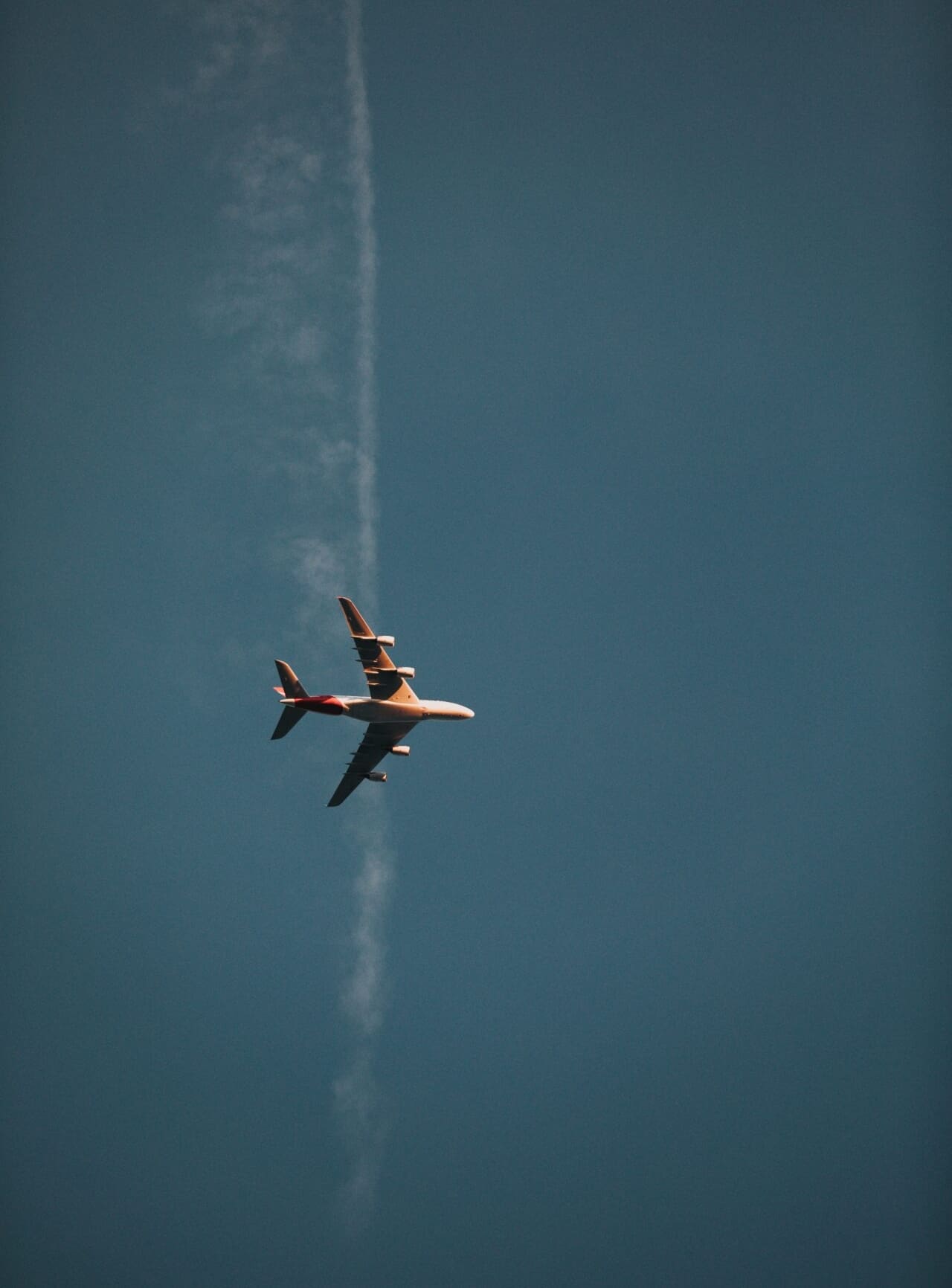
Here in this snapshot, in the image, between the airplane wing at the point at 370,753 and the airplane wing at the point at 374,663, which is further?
the airplane wing at the point at 370,753

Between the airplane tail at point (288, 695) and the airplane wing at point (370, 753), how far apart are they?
692 cm

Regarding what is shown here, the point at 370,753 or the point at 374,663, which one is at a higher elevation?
the point at 374,663

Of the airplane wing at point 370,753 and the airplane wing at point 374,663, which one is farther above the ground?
the airplane wing at point 374,663

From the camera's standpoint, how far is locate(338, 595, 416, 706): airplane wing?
74500mm

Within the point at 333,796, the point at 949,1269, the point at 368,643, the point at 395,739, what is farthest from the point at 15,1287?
the point at 949,1269

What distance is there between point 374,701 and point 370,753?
6.96m

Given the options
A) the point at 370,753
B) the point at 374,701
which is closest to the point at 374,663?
the point at 374,701

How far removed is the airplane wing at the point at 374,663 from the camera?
244 feet

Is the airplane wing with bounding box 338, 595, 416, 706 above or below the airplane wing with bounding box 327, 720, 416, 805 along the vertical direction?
above

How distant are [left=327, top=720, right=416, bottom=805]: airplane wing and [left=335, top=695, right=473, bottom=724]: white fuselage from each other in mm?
1031

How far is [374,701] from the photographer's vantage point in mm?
76000

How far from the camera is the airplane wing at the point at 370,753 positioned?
3142 inches

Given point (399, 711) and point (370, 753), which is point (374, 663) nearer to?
point (399, 711)

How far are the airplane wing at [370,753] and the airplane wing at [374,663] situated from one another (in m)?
2.84
